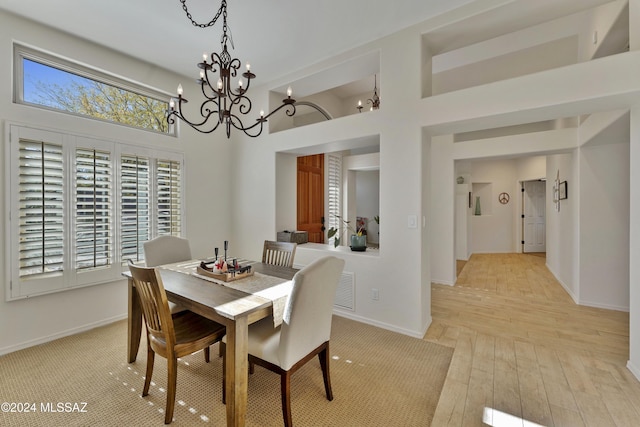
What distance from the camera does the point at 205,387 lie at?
209 centimetres

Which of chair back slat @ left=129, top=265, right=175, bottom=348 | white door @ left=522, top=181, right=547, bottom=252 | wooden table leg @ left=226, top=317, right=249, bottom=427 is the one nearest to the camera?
wooden table leg @ left=226, top=317, right=249, bottom=427

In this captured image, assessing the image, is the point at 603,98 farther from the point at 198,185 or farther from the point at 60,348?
the point at 60,348

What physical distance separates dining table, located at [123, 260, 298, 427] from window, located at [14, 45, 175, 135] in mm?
2092

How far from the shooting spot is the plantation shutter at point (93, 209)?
2.88m

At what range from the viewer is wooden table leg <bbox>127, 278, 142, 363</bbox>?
93.4 inches

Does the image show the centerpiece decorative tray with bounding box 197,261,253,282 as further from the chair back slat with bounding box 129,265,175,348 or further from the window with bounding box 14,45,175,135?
the window with bounding box 14,45,175,135

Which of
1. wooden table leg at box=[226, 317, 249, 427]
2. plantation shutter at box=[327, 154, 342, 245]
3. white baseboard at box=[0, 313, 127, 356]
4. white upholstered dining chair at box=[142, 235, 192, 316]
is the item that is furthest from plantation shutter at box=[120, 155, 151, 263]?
plantation shutter at box=[327, 154, 342, 245]

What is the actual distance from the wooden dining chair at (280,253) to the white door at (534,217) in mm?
7619

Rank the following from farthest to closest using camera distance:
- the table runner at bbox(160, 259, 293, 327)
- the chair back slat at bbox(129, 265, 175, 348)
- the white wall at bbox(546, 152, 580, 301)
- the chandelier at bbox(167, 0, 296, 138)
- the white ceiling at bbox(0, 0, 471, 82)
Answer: the white wall at bbox(546, 152, 580, 301) → the white ceiling at bbox(0, 0, 471, 82) → the chandelier at bbox(167, 0, 296, 138) → the table runner at bbox(160, 259, 293, 327) → the chair back slat at bbox(129, 265, 175, 348)

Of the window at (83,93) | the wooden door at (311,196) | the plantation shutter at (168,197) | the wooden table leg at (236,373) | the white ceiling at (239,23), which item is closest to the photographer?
the wooden table leg at (236,373)

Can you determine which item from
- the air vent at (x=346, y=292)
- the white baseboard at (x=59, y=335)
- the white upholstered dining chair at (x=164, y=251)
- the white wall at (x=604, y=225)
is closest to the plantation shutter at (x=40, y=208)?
the white baseboard at (x=59, y=335)

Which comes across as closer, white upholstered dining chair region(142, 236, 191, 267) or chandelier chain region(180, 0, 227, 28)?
chandelier chain region(180, 0, 227, 28)

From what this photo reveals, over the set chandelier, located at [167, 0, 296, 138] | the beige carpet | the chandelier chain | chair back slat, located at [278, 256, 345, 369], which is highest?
the chandelier chain

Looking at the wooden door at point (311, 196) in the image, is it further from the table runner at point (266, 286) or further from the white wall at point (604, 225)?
the white wall at point (604, 225)
